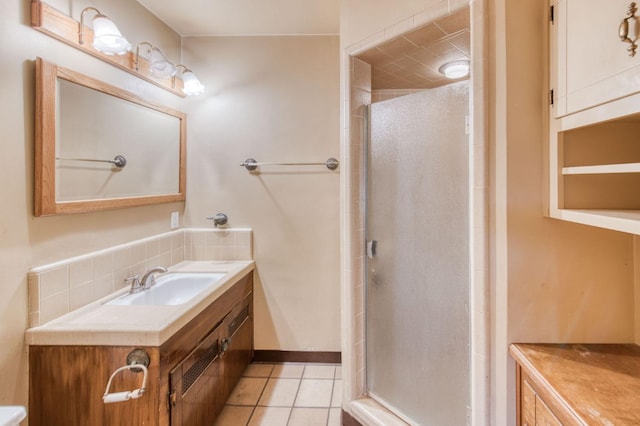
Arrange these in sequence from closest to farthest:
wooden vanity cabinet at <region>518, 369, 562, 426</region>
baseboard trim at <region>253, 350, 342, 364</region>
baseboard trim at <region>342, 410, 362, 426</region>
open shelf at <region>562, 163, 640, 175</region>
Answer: open shelf at <region>562, 163, 640, 175</region>, wooden vanity cabinet at <region>518, 369, 562, 426</region>, baseboard trim at <region>342, 410, 362, 426</region>, baseboard trim at <region>253, 350, 342, 364</region>

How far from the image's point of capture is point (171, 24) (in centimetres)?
241

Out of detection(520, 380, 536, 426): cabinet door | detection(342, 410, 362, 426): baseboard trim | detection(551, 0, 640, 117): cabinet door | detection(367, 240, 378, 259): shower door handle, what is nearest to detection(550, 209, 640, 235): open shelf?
detection(551, 0, 640, 117): cabinet door

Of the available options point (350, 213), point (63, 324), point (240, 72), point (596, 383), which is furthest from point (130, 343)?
point (240, 72)

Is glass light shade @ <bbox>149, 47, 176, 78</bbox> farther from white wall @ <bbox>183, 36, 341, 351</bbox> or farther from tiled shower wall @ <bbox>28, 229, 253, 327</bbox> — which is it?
tiled shower wall @ <bbox>28, 229, 253, 327</bbox>

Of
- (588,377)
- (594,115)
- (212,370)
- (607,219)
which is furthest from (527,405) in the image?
(212,370)

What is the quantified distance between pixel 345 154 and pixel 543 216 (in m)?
1.00

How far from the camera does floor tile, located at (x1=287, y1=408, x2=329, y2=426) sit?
1.97 metres

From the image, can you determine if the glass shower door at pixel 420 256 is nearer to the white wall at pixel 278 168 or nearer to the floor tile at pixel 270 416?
the floor tile at pixel 270 416

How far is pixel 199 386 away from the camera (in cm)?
169

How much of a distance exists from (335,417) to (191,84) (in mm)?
2459

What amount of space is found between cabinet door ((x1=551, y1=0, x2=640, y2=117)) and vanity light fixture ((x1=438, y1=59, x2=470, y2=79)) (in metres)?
0.79

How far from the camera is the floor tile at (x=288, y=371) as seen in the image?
2.48m

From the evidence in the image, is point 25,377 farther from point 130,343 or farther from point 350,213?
point 350,213

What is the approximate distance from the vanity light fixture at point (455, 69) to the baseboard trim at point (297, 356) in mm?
2174
